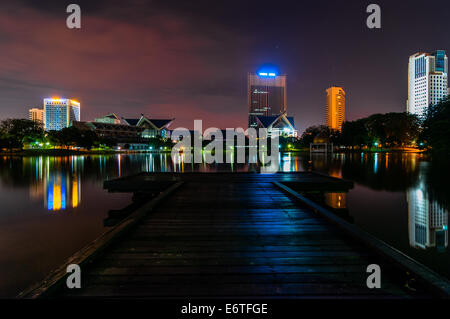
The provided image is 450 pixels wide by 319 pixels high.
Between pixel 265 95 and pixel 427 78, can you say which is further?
pixel 265 95

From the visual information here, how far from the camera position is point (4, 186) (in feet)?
47.6

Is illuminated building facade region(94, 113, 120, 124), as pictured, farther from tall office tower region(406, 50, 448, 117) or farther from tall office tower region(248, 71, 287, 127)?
tall office tower region(406, 50, 448, 117)

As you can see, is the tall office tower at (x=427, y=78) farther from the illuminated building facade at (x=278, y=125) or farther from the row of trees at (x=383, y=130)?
the row of trees at (x=383, y=130)

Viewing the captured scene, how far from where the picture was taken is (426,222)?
26.8 ft

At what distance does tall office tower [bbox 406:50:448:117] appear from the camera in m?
134

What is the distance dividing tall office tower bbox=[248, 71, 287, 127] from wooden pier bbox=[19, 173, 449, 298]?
147339 millimetres

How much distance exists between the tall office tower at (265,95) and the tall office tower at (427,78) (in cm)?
6981

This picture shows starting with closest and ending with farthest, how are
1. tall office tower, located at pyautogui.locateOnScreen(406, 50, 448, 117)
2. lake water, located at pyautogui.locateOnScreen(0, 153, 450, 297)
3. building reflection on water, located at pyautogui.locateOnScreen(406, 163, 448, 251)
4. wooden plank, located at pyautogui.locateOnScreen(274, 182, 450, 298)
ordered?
wooden plank, located at pyautogui.locateOnScreen(274, 182, 450, 298) → lake water, located at pyautogui.locateOnScreen(0, 153, 450, 297) → building reflection on water, located at pyautogui.locateOnScreen(406, 163, 448, 251) → tall office tower, located at pyautogui.locateOnScreen(406, 50, 448, 117)

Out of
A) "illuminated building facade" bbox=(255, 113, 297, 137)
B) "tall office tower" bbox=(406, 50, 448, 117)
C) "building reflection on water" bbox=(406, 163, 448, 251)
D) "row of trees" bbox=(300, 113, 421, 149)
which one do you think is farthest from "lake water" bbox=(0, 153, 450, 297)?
"tall office tower" bbox=(406, 50, 448, 117)

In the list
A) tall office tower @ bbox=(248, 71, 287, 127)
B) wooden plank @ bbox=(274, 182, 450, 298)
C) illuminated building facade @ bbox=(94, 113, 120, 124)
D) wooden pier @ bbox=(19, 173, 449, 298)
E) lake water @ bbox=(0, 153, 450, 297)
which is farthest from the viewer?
tall office tower @ bbox=(248, 71, 287, 127)

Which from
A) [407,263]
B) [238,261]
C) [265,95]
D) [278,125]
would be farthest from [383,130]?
Answer: [265,95]

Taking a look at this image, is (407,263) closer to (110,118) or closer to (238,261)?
(238,261)

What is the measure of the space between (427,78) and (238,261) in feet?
566
